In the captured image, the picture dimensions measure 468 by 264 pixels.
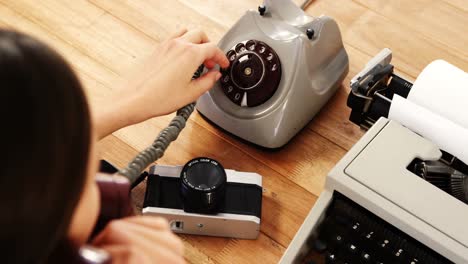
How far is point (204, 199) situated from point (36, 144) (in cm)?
49

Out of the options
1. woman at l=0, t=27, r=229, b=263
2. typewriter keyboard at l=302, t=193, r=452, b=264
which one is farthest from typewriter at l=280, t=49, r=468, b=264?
woman at l=0, t=27, r=229, b=263

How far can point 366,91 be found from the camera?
0.84 metres

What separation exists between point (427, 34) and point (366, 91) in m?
0.36

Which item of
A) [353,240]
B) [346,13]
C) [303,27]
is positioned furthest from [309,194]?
[346,13]

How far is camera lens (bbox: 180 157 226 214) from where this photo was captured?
81 cm

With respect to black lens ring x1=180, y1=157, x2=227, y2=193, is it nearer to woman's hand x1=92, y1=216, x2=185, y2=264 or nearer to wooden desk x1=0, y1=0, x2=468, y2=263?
wooden desk x1=0, y1=0, x2=468, y2=263

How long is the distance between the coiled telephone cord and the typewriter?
216mm

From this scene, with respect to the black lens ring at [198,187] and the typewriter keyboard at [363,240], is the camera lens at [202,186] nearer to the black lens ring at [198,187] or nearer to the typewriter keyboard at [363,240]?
the black lens ring at [198,187]

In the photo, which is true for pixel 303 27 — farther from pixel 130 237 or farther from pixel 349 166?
pixel 130 237

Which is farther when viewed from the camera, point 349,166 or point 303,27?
point 303,27

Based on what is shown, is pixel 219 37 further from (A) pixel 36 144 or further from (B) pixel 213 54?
(A) pixel 36 144

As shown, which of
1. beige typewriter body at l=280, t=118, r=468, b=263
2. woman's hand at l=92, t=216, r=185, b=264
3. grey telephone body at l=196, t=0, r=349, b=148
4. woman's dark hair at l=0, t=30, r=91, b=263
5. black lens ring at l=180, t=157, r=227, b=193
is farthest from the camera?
grey telephone body at l=196, t=0, r=349, b=148

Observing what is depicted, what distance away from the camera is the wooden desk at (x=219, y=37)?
898mm

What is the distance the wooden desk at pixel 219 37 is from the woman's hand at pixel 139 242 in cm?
35
